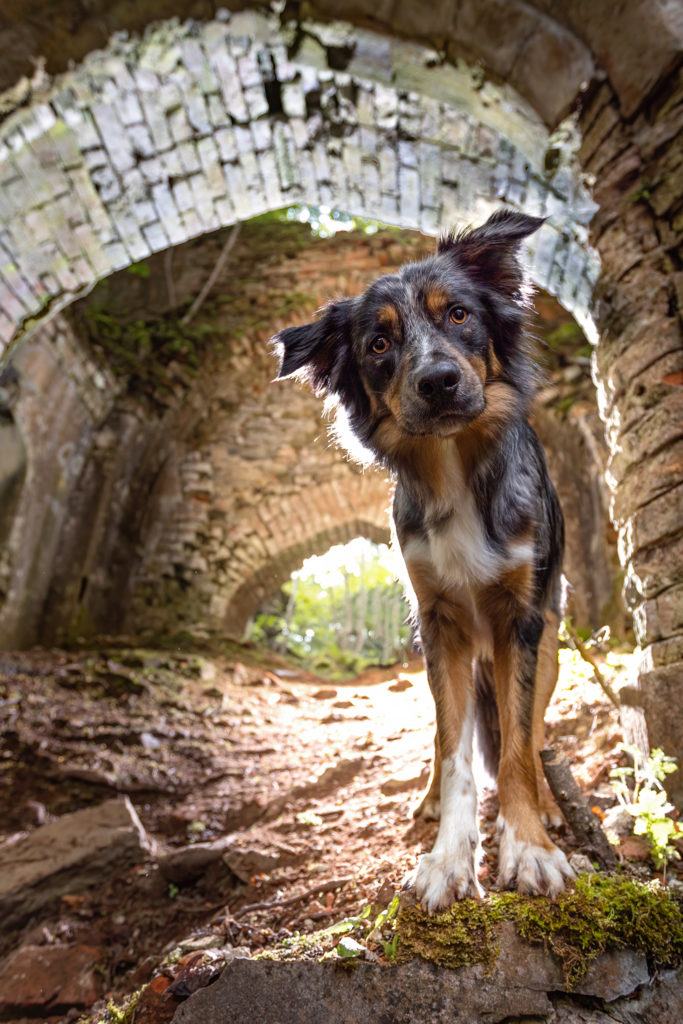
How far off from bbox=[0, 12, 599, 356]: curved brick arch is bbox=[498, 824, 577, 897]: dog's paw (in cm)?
270

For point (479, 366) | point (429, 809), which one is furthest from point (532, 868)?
point (479, 366)

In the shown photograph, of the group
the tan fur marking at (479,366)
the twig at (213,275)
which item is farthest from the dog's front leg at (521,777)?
the twig at (213,275)

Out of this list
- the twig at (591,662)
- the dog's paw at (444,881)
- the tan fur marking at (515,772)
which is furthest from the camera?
the twig at (591,662)

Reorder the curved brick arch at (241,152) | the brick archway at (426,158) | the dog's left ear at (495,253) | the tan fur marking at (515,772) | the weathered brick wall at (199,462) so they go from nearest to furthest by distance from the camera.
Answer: the tan fur marking at (515,772) → the dog's left ear at (495,253) → the brick archway at (426,158) → the curved brick arch at (241,152) → the weathered brick wall at (199,462)

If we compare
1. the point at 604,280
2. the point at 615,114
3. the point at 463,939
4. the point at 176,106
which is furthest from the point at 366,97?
the point at 463,939

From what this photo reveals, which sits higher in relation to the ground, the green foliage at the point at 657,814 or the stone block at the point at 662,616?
the stone block at the point at 662,616

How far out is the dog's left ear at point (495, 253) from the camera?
2408mm

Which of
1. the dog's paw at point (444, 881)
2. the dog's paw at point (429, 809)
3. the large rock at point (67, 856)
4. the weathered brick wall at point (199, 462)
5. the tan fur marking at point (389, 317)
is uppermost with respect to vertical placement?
the weathered brick wall at point (199, 462)

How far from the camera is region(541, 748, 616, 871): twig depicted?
6.63ft

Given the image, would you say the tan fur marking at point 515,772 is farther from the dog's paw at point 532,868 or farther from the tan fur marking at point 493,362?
the tan fur marking at point 493,362

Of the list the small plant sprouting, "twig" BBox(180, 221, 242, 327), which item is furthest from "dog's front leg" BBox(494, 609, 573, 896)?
"twig" BBox(180, 221, 242, 327)

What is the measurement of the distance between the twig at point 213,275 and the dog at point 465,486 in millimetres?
7193

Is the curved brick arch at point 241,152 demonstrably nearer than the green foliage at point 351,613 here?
Yes

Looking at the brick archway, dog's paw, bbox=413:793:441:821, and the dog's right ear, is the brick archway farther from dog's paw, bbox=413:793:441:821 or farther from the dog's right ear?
the dog's right ear
